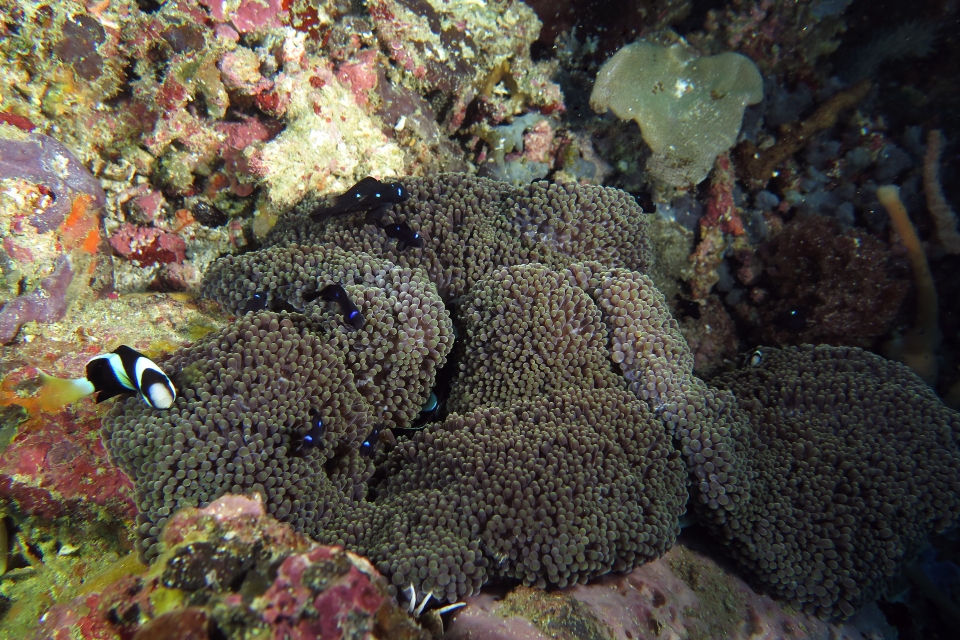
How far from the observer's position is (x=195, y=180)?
3988 mm

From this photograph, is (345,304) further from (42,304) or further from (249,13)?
(249,13)

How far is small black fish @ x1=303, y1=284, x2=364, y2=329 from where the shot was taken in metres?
2.83

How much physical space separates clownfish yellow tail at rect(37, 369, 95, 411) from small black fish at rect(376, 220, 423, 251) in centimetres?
195

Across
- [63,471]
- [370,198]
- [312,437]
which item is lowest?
[63,471]

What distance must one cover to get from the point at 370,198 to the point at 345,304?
1005mm

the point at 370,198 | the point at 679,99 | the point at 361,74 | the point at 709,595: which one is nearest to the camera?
the point at 709,595

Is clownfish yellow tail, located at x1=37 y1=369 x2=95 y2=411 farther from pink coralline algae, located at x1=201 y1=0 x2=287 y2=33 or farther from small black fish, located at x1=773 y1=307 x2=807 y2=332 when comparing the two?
small black fish, located at x1=773 y1=307 x2=807 y2=332

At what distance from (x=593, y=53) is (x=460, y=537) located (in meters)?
4.89

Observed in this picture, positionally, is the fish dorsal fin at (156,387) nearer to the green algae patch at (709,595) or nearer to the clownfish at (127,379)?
the clownfish at (127,379)

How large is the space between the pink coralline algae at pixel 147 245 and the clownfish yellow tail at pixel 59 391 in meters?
1.54

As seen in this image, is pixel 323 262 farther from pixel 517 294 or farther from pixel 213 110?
pixel 213 110

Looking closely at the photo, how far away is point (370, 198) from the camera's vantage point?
11.4 feet

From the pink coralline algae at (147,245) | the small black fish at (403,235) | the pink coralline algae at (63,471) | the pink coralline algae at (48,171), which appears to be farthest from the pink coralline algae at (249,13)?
the pink coralline algae at (63,471)

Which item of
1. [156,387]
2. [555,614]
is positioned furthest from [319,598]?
[156,387]
